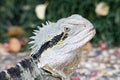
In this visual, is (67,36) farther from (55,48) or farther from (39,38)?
(39,38)

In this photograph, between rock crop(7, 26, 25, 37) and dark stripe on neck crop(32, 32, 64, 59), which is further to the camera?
rock crop(7, 26, 25, 37)

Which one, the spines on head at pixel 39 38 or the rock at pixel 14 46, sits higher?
the rock at pixel 14 46

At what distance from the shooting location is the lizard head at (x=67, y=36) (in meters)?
5.20

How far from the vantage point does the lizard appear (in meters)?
5.18

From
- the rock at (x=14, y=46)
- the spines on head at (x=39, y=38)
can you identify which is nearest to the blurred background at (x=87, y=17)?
the rock at (x=14, y=46)

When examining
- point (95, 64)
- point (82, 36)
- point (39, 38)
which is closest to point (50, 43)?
point (39, 38)

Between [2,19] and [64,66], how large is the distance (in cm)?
502

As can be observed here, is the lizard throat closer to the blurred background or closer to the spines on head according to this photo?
the spines on head

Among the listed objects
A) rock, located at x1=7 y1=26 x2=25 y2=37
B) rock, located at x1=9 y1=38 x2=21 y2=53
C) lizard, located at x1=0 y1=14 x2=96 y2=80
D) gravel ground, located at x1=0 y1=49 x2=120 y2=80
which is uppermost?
rock, located at x1=7 y1=26 x2=25 y2=37

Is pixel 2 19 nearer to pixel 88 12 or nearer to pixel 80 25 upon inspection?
pixel 88 12

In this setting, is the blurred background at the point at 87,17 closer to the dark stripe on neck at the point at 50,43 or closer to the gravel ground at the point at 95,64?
the gravel ground at the point at 95,64

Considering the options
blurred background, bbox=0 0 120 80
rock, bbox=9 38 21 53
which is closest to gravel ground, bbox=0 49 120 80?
blurred background, bbox=0 0 120 80

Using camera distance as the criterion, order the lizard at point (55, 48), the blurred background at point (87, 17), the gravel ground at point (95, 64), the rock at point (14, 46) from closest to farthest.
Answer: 1. the lizard at point (55, 48)
2. the gravel ground at point (95, 64)
3. the blurred background at point (87, 17)
4. the rock at point (14, 46)

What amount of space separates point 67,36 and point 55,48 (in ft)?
0.52
